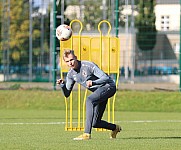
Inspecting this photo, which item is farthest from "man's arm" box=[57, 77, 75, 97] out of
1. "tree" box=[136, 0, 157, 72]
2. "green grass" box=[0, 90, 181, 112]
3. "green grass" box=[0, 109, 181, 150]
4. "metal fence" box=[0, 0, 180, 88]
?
"tree" box=[136, 0, 157, 72]

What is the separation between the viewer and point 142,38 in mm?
27750

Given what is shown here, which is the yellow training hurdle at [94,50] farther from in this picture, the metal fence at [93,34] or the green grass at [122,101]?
the metal fence at [93,34]

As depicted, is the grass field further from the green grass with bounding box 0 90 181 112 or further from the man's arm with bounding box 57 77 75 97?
the man's arm with bounding box 57 77 75 97

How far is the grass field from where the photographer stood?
10.9 metres

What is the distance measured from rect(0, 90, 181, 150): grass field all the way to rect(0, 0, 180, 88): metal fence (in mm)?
3708

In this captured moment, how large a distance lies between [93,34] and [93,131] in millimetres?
14358

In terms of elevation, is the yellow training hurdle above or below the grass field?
above

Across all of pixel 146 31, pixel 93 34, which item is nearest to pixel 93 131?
pixel 146 31

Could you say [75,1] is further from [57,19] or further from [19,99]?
[19,99]

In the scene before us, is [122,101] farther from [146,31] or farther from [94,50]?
[94,50]

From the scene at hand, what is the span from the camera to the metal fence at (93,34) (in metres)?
28.7

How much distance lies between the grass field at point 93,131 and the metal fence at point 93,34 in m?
3.71

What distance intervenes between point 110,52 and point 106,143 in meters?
4.52

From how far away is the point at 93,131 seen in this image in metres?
14.8
